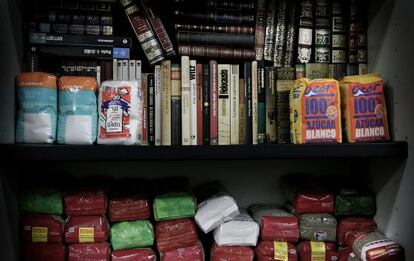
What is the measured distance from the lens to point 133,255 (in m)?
1.18

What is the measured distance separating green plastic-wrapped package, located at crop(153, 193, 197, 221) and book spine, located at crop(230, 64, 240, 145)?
0.84 ft

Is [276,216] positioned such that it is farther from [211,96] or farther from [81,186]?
[81,186]

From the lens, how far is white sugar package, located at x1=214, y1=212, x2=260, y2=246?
1.23 m

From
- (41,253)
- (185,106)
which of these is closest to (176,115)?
(185,106)

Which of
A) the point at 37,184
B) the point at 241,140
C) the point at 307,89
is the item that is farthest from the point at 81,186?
the point at 307,89

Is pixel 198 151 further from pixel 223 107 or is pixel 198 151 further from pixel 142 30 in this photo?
pixel 142 30

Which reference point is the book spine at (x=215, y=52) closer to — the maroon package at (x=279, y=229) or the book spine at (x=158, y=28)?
the book spine at (x=158, y=28)

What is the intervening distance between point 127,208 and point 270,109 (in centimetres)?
59

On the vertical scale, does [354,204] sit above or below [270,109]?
below

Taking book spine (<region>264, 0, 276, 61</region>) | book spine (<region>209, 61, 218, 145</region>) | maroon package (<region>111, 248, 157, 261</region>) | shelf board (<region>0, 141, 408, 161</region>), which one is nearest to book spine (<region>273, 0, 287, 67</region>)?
book spine (<region>264, 0, 276, 61</region>)

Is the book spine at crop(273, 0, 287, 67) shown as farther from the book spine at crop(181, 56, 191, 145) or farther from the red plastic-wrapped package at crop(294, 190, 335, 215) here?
the red plastic-wrapped package at crop(294, 190, 335, 215)

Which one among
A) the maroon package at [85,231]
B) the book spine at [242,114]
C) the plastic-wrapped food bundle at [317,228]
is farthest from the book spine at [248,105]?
the maroon package at [85,231]

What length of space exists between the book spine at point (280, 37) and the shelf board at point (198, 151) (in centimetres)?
37

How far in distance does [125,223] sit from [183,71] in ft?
1.78
